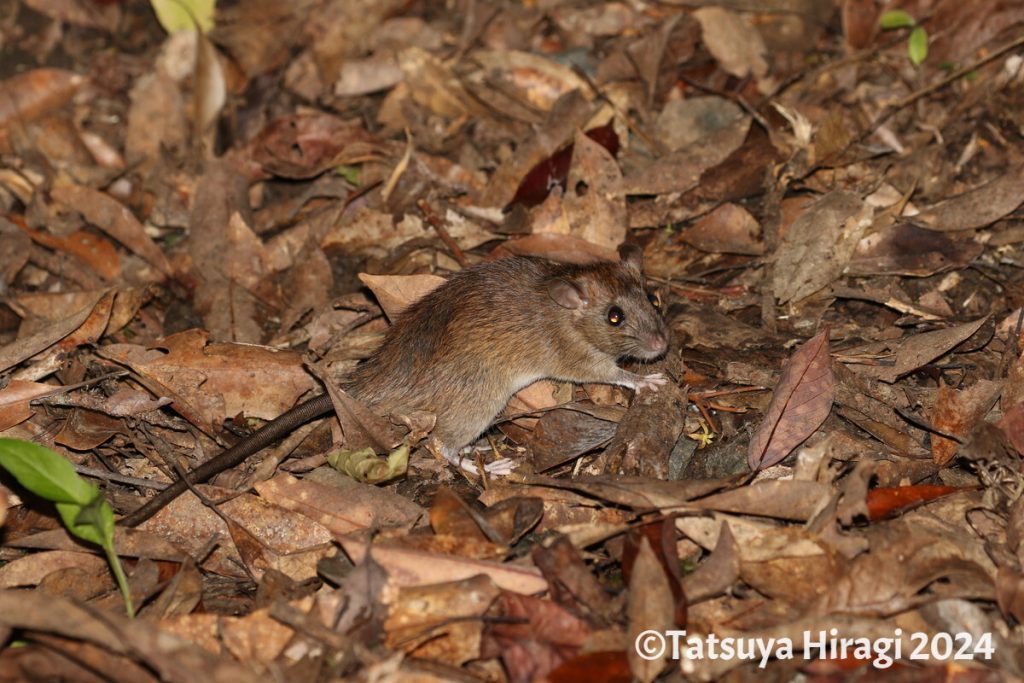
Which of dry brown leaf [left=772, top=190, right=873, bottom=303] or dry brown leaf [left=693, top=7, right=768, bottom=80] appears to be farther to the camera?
dry brown leaf [left=693, top=7, right=768, bottom=80]

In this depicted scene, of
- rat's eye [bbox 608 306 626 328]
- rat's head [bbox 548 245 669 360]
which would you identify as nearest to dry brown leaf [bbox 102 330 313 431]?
rat's head [bbox 548 245 669 360]

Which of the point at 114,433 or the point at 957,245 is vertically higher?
the point at 957,245

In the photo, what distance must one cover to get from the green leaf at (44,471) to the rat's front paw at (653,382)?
3358 millimetres

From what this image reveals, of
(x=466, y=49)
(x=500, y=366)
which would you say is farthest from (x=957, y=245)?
(x=466, y=49)

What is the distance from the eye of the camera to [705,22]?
9.05 meters

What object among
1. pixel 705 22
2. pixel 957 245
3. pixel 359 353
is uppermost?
pixel 705 22

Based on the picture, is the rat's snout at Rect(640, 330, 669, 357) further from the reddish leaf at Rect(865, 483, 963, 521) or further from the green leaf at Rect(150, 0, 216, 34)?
the green leaf at Rect(150, 0, 216, 34)

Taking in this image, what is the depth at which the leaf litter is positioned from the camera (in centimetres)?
472

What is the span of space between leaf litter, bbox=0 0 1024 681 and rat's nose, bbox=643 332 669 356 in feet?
0.58

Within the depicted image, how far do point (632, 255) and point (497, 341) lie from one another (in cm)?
114

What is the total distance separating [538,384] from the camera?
7098 mm

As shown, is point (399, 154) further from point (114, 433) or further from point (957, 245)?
point (957, 245)

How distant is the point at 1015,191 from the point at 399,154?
484 cm

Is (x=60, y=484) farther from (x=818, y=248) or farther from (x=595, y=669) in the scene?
(x=818, y=248)
